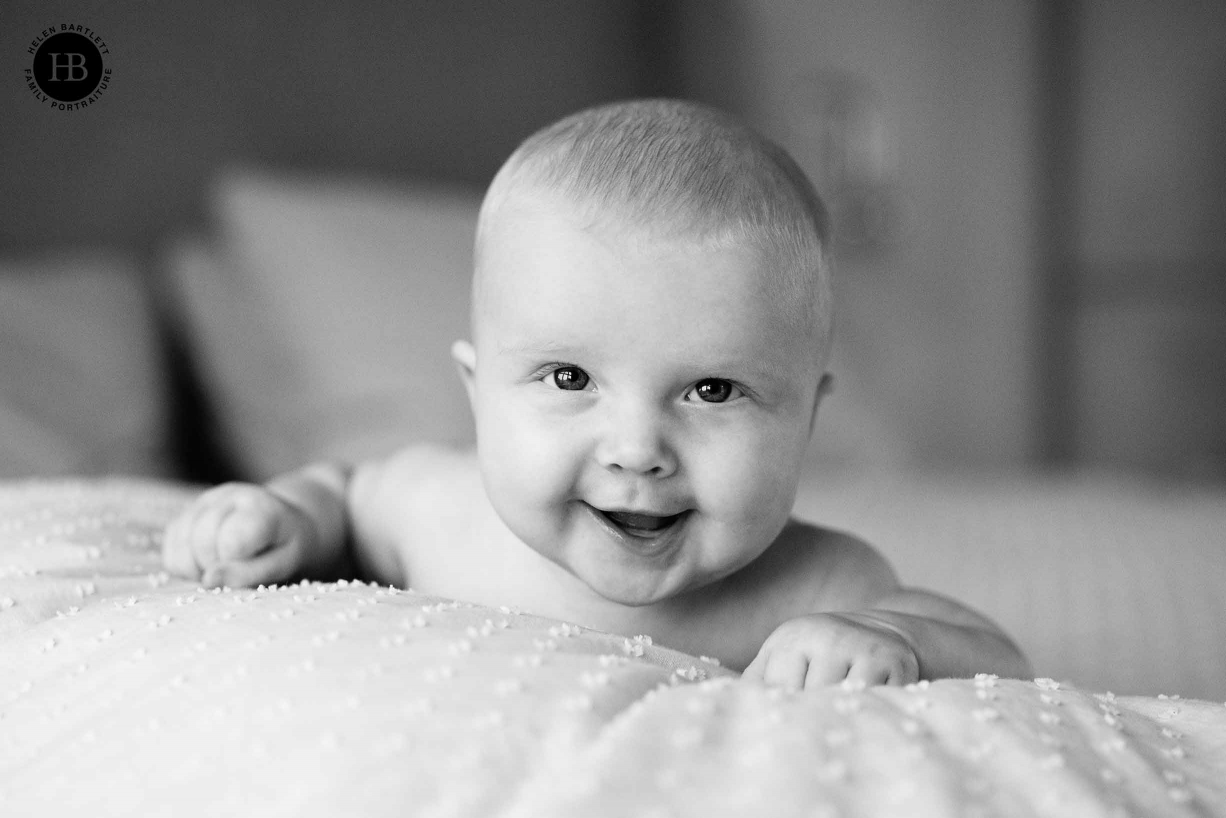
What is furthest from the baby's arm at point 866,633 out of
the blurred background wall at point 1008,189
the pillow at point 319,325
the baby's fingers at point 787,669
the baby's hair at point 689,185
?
the blurred background wall at point 1008,189

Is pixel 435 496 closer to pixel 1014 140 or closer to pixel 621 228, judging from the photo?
pixel 621 228

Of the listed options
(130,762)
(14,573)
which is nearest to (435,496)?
(14,573)

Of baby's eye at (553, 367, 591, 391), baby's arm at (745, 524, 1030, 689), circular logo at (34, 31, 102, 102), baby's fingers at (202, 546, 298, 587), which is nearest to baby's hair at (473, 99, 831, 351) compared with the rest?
baby's eye at (553, 367, 591, 391)

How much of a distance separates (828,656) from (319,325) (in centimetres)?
141

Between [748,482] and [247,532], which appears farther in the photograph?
[247,532]

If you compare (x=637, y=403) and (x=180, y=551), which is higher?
(x=637, y=403)

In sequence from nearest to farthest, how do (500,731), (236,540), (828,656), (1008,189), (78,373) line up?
(500,731), (828,656), (236,540), (78,373), (1008,189)

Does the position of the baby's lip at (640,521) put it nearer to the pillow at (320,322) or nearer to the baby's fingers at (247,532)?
the baby's fingers at (247,532)

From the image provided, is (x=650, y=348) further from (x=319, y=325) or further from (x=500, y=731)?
(x=319, y=325)

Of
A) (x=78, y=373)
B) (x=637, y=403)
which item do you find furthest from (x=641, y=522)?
(x=78, y=373)

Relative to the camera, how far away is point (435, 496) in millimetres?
1170

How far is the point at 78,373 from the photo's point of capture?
5.66ft

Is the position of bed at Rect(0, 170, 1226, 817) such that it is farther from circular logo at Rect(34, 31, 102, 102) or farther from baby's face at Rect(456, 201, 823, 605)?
circular logo at Rect(34, 31, 102, 102)

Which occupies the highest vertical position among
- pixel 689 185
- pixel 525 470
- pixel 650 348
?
pixel 689 185
